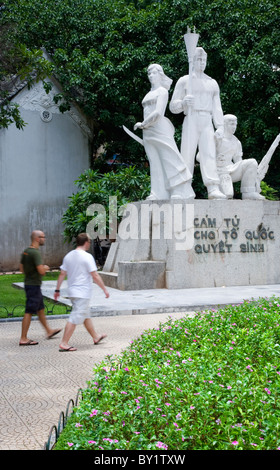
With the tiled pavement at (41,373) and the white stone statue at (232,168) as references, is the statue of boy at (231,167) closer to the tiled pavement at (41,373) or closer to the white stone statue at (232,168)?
the white stone statue at (232,168)

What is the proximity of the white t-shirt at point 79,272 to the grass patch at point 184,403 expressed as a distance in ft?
5.45

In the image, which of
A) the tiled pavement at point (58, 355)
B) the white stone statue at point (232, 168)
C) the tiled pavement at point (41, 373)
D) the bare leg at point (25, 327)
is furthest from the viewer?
the white stone statue at point (232, 168)

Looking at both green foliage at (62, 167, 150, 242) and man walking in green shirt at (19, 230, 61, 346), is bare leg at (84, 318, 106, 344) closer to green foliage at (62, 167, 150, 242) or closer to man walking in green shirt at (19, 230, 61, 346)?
man walking in green shirt at (19, 230, 61, 346)

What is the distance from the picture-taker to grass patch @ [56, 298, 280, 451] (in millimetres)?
3018

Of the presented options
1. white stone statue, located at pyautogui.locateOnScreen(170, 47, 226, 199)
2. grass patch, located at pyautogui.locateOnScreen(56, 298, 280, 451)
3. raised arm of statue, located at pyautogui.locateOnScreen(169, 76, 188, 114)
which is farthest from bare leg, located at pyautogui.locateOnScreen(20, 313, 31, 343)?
raised arm of statue, located at pyautogui.locateOnScreen(169, 76, 188, 114)

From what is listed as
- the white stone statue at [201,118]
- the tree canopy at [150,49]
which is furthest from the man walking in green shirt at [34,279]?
the tree canopy at [150,49]

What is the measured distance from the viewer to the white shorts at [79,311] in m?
6.50

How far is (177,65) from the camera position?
784 inches

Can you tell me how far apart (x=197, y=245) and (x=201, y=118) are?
10.5ft

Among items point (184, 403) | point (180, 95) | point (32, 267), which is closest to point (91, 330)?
point (32, 267)

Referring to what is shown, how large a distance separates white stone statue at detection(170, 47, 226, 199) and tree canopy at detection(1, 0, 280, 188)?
6.04 metres

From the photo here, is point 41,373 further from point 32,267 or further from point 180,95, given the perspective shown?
point 180,95

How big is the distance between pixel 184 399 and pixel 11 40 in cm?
1005

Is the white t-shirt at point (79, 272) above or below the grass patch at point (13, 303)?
above
